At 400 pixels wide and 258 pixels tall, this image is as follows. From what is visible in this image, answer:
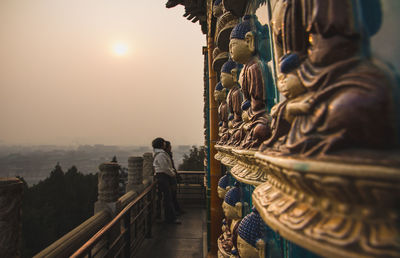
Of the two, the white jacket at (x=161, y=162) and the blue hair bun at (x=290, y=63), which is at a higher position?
the blue hair bun at (x=290, y=63)

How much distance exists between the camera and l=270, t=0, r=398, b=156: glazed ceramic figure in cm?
27

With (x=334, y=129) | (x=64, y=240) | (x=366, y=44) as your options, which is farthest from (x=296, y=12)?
(x=64, y=240)

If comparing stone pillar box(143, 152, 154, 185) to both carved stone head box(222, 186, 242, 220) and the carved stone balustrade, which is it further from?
the carved stone balustrade

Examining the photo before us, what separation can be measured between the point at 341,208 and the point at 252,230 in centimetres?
65

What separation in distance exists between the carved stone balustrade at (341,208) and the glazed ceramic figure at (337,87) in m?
0.04

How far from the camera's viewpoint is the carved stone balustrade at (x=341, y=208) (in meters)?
0.23

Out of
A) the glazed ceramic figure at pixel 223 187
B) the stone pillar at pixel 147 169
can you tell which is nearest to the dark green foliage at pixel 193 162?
the stone pillar at pixel 147 169

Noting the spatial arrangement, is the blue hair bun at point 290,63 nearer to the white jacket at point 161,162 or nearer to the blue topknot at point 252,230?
the blue topknot at point 252,230

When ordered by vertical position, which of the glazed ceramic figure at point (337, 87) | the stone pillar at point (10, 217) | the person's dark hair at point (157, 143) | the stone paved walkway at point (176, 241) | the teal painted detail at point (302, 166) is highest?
the glazed ceramic figure at point (337, 87)

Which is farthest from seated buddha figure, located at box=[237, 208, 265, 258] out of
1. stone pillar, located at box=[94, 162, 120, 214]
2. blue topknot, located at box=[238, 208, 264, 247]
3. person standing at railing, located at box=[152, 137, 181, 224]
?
person standing at railing, located at box=[152, 137, 181, 224]

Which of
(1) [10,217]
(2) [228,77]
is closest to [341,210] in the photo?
(2) [228,77]

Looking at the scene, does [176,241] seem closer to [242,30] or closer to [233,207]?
[233,207]

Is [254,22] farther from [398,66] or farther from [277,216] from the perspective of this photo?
[277,216]

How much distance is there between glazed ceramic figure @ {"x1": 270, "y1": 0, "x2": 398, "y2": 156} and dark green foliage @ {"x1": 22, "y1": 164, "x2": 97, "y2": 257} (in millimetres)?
8813
